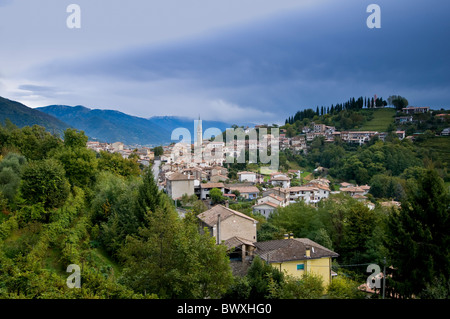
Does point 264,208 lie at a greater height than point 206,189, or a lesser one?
lesser

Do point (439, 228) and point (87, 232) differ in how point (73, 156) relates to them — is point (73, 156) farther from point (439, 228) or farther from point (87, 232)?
point (439, 228)

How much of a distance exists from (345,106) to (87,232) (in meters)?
100

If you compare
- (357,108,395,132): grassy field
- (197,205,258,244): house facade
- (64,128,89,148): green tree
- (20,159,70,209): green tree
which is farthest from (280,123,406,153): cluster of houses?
(20,159,70,209): green tree

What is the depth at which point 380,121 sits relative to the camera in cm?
8756

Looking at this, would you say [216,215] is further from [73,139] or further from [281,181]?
[281,181]

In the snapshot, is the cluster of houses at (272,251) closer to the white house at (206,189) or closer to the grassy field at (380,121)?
the white house at (206,189)

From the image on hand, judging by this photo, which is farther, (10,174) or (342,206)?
(342,206)

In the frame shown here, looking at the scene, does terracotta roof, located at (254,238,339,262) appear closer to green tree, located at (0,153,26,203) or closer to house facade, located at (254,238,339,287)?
house facade, located at (254,238,339,287)

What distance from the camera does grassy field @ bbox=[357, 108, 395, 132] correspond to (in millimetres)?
83125

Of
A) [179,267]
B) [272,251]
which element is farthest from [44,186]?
[272,251]

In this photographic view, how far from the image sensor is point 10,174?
49.0 ft

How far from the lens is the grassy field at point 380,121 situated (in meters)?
83.1

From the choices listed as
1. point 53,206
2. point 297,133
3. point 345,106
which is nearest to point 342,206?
point 53,206
